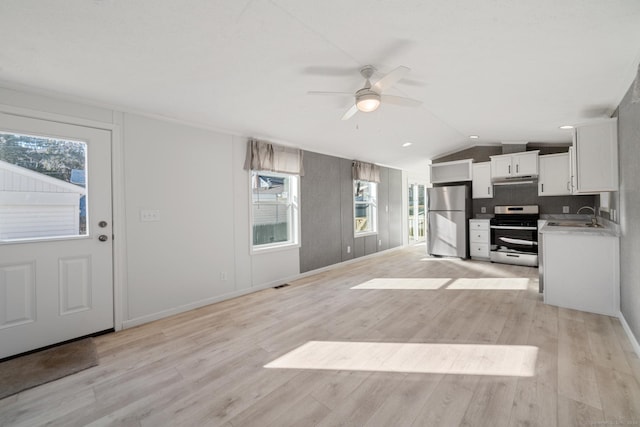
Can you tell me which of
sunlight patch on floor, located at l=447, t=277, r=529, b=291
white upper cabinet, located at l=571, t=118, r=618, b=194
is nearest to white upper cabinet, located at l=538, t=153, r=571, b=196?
sunlight patch on floor, located at l=447, t=277, r=529, b=291

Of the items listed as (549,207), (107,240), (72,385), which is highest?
(549,207)

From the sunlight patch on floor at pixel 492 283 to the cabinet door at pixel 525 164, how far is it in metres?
1.99

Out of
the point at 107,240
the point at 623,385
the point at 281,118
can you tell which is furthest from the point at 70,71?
the point at 623,385

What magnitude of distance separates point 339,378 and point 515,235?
4.99 meters

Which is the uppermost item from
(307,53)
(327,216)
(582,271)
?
(307,53)

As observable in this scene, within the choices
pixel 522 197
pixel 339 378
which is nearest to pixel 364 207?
pixel 522 197

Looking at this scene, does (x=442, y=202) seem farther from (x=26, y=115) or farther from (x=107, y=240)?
(x=26, y=115)

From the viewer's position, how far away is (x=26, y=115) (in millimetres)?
2303

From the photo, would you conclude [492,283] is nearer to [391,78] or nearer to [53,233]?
[391,78]

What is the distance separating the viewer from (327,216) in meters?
5.15

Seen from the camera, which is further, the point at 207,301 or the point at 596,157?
the point at 207,301

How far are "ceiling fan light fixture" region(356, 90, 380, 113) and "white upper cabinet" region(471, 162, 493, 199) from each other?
433 centimetres

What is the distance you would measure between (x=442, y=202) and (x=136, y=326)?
5815 mm

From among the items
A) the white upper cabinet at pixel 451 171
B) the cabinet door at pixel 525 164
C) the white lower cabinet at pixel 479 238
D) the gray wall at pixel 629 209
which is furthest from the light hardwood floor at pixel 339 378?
the white upper cabinet at pixel 451 171
